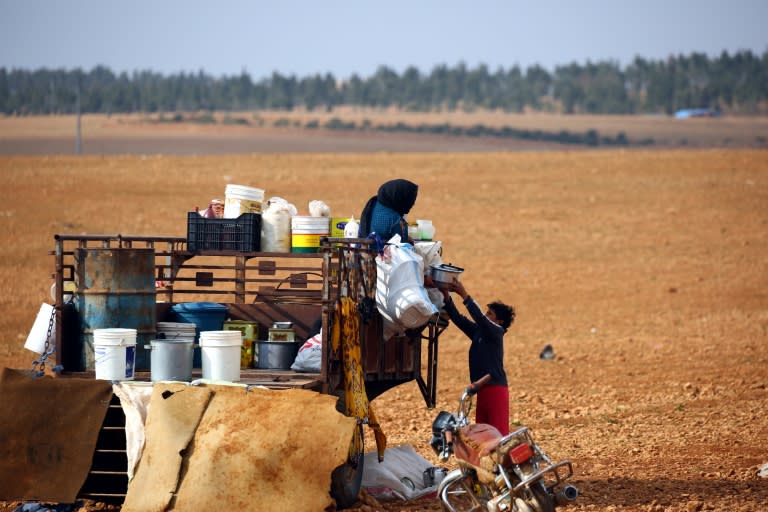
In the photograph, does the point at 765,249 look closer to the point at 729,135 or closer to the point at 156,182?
the point at 156,182

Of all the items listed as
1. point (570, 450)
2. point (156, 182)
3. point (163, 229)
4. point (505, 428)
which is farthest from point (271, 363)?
point (156, 182)

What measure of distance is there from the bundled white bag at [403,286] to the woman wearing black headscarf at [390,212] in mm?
274

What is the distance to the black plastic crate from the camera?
26.8 ft

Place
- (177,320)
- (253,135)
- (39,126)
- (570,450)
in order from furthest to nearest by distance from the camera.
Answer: (39,126)
(253,135)
(570,450)
(177,320)

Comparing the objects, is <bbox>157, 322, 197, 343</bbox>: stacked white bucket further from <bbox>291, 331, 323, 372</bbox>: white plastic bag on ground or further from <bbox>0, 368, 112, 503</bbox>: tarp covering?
<bbox>0, 368, 112, 503</bbox>: tarp covering

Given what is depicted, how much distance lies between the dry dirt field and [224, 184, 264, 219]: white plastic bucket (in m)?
2.16

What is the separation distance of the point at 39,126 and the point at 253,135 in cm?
1275

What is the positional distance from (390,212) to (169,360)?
6.15 feet

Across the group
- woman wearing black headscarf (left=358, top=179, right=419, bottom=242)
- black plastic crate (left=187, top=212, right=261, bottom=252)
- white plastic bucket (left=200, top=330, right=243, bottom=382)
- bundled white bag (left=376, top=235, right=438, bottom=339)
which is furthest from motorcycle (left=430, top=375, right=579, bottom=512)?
black plastic crate (left=187, top=212, right=261, bottom=252)

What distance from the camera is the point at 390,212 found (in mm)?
8547

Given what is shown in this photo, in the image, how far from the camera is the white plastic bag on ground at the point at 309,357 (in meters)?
8.14

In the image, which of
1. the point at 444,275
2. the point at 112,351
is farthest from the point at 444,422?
the point at 112,351

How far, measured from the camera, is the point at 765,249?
25.5m

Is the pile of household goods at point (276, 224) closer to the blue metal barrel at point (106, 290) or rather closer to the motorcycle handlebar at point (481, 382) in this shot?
the blue metal barrel at point (106, 290)
